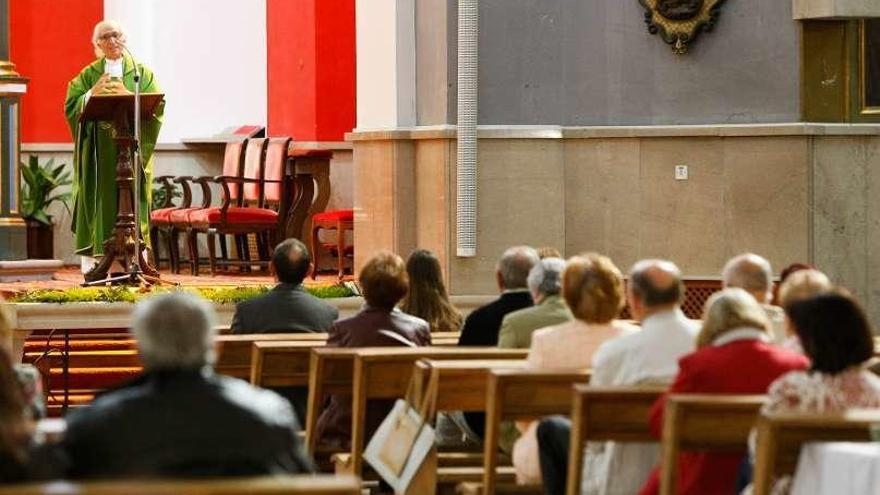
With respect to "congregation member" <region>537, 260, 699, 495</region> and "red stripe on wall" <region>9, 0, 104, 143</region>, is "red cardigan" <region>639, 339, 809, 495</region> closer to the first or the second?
"congregation member" <region>537, 260, 699, 495</region>

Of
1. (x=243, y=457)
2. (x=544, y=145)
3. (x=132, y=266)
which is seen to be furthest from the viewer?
(x=544, y=145)

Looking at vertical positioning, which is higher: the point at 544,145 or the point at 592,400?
the point at 544,145

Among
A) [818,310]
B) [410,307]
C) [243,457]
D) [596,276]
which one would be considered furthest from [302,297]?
[243,457]

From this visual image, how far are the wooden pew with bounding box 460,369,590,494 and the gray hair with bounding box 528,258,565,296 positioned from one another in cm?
95

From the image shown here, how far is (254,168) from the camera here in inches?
603

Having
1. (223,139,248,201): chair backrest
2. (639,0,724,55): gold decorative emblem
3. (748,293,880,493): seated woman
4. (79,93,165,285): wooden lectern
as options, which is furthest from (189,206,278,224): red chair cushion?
(748,293,880,493): seated woman

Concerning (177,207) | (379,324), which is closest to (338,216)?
(177,207)

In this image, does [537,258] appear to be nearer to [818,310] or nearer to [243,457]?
[818,310]

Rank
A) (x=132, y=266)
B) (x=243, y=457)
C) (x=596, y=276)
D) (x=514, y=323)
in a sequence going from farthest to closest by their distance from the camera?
(x=132, y=266), (x=514, y=323), (x=596, y=276), (x=243, y=457)

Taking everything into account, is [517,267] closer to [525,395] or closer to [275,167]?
[525,395]

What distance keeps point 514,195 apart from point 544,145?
362 millimetres

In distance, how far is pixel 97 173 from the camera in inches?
512

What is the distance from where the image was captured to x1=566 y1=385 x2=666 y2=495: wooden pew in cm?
562

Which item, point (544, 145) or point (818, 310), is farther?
point (544, 145)
